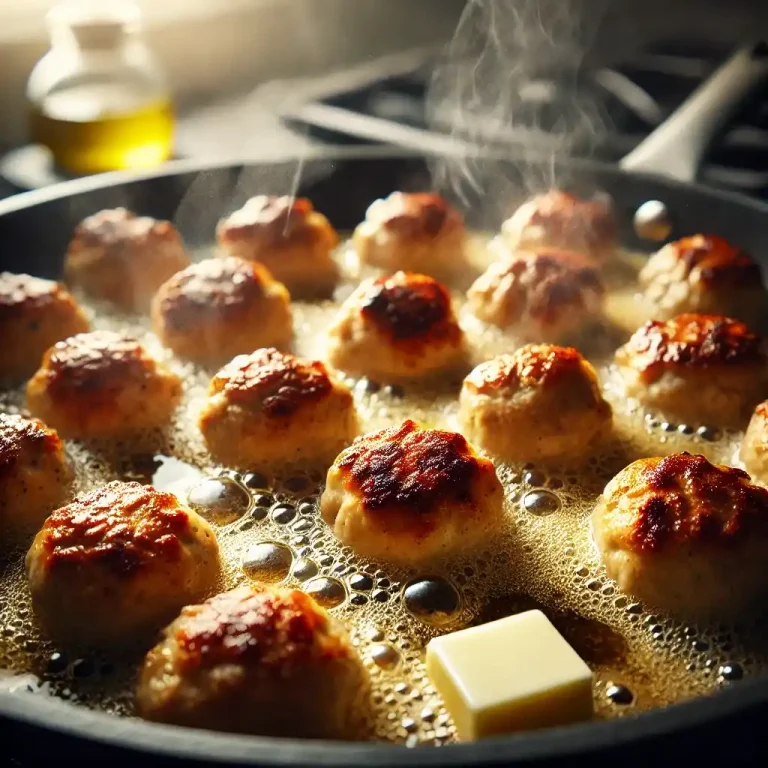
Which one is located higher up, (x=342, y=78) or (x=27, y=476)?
(x=342, y=78)

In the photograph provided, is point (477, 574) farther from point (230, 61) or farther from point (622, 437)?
point (230, 61)

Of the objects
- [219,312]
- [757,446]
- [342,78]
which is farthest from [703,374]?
[342,78]

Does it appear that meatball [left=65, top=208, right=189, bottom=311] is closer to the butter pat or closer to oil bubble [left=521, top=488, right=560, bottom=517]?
oil bubble [left=521, top=488, right=560, bottom=517]

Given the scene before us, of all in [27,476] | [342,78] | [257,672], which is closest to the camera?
[257,672]

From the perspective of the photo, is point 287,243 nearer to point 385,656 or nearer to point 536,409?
point 536,409

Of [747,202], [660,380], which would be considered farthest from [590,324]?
[747,202]

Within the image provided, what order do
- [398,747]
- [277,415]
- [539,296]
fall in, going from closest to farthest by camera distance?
[398,747] → [277,415] → [539,296]

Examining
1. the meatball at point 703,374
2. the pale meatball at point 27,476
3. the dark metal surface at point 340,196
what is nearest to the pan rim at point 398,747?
the dark metal surface at point 340,196
